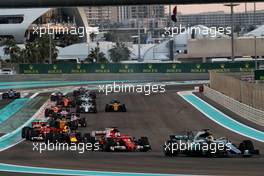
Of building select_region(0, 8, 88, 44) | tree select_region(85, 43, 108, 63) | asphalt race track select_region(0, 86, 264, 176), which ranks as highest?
building select_region(0, 8, 88, 44)

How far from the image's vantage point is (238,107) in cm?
4153

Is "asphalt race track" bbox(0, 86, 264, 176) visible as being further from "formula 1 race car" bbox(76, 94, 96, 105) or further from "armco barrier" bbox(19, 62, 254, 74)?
"armco barrier" bbox(19, 62, 254, 74)

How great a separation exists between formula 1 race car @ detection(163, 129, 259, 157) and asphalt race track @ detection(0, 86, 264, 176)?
423mm

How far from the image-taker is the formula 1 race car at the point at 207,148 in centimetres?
2255

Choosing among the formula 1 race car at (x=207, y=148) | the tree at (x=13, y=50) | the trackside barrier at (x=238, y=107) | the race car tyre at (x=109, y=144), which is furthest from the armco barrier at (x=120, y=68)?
the formula 1 race car at (x=207, y=148)

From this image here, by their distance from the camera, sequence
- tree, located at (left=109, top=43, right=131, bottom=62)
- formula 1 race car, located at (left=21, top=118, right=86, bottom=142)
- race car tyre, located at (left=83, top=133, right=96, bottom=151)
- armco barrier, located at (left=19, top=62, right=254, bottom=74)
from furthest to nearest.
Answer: tree, located at (left=109, top=43, right=131, bottom=62) < armco barrier, located at (left=19, top=62, right=254, bottom=74) < formula 1 race car, located at (left=21, top=118, right=86, bottom=142) < race car tyre, located at (left=83, top=133, right=96, bottom=151)

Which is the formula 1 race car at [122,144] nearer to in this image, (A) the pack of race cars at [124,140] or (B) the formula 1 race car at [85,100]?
(A) the pack of race cars at [124,140]

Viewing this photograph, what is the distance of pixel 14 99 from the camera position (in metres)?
57.1

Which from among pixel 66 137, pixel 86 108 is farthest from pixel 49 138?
pixel 86 108

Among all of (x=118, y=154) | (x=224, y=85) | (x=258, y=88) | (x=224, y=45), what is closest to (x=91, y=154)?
(x=118, y=154)

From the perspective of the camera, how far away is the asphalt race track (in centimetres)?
1967

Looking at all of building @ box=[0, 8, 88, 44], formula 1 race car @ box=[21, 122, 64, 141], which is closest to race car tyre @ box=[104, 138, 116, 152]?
formula 1 race car @ box=[21, 122, 64, 141]

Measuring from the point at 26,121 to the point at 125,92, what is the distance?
966 inches

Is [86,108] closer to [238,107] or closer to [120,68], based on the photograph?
[238,107]
